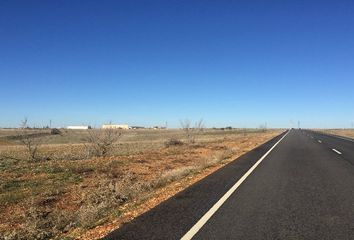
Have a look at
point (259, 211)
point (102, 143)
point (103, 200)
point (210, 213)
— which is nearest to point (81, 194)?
point (103, 200)

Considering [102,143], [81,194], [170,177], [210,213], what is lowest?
[81,194]

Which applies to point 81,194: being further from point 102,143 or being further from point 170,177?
point 102,143

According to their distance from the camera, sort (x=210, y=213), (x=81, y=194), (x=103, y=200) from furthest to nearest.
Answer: (x=81, y=194), (x=103, y=200), (x=210, y=213)

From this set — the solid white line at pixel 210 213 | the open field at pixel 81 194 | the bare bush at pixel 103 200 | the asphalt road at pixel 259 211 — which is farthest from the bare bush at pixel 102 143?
the solid white line at pixel 210 213

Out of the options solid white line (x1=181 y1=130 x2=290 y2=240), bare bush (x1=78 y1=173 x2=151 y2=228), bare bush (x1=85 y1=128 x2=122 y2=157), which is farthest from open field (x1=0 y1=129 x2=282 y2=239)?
bare bush (x1=85 y1=128 x2=122 y2=157)

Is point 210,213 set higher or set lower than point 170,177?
lower

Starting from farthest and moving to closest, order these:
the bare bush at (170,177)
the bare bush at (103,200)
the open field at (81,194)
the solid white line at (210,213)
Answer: the bare bush at (170,177)
the bare bush at (103,200)
the open field at (81,194)
the solid white line at (210,213)

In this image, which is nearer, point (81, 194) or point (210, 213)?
point (210, 213)

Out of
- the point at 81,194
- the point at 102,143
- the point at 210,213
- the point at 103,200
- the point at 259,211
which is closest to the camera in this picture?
the point at 210,213

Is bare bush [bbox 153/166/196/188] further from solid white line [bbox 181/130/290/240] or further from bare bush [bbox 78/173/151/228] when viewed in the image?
solid white line [bbox 181/130/290/240]

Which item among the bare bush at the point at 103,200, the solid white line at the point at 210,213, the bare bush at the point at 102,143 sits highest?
the bare bush at the point at 102,143

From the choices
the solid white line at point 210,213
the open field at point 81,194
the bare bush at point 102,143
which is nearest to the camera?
the solid white line at point 210,213

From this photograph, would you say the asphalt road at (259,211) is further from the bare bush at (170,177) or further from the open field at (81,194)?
the bare bush at (170,177)

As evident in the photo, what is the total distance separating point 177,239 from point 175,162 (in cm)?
1485
